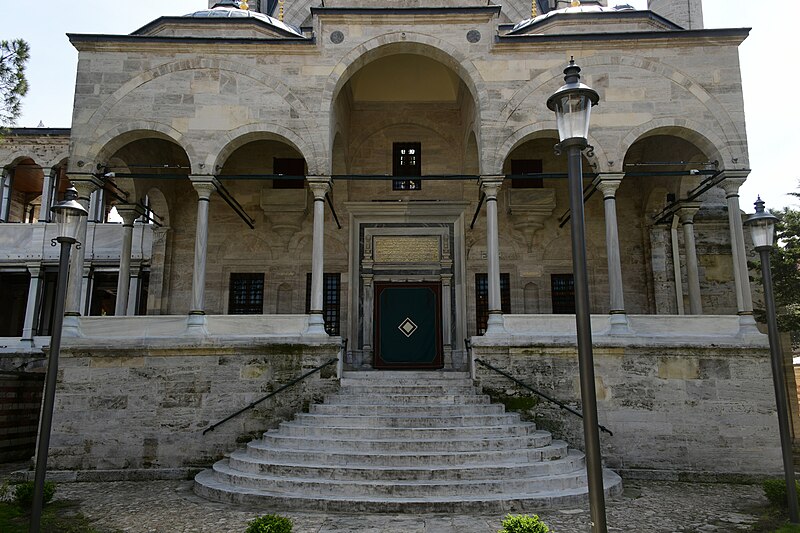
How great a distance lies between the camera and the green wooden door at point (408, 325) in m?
15.2

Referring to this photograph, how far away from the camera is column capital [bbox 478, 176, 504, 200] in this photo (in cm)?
1274

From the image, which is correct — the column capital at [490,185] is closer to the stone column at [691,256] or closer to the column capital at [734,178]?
the column capital at [734,178]

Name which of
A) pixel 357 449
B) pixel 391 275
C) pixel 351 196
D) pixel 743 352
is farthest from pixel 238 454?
pixel 743 352

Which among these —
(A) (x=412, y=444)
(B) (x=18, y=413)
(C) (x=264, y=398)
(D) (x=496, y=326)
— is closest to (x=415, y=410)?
(A) (x=412, y=444)

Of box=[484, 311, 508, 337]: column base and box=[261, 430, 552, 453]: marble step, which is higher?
box=[484, 311, 508, 337]: column base

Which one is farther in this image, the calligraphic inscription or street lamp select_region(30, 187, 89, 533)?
the calligraphic inscription

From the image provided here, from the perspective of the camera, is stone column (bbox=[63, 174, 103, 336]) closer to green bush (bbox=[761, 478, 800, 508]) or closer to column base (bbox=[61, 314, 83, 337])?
column base (bbox=[61, 314, 83, 337])

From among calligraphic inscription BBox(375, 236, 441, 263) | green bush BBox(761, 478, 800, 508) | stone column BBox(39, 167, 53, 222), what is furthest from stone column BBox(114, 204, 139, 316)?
green bush BBox(761, 478, 800, 508)

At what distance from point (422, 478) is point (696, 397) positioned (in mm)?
6111

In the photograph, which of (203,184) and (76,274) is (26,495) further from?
(203,184)

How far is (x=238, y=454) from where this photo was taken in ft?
32.8

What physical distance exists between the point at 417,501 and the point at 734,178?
380 inches

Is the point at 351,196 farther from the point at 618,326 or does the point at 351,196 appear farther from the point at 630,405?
the point at 630,405

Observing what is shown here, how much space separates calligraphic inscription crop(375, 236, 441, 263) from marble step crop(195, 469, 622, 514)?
8413 millimetres
